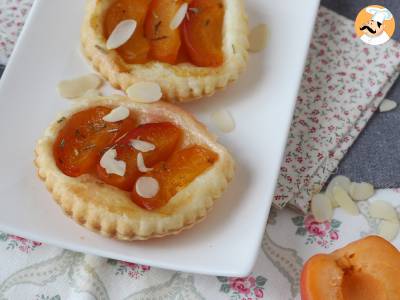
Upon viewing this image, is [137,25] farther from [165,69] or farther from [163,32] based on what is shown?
[165,69]

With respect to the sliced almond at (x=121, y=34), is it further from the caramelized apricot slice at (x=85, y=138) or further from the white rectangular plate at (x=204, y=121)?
the caramelized apricot slice at (x=85, y=138)

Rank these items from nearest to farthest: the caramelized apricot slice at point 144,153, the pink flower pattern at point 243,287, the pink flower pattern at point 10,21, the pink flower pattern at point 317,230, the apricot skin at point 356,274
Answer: the apricot skin at point 356,274 < the caramelized apricot slice at point 144,153 < the pink flower pattern at point 243,287 < the pink flower pattern at point 317,230 < the pink flower pattern at point 10,21

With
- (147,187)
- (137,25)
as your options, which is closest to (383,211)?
(147,187)

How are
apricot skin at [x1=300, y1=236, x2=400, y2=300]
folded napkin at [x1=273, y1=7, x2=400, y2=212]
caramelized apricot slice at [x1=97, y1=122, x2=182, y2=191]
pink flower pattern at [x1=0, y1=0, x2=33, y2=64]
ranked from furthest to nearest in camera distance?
pink flower pattern at [x1=0, y1=0, x2=33, y2=64], folded napkin at [x1=273, y1=7, x2=400, y2=212], caramelized apricot slice at [x1=97, y1=122, x2=182, y2=191], apricot skin at [x1=300, y1=236, x2=400, y2=300]

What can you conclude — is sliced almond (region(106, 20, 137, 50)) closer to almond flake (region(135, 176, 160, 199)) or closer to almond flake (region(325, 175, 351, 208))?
almond flake (region(135, 176, 160, 199))

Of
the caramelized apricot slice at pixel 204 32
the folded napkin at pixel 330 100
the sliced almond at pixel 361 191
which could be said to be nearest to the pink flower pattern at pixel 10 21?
the caramelized apricot slice at pixel 204 32

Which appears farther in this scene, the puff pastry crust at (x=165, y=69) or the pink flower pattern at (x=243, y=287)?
the puff pastry crust at (x=165, y=69)

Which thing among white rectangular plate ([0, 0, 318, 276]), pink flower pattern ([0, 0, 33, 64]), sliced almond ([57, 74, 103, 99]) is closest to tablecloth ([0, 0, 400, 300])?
white rectangular plate ([0, 0, 318, 276])
